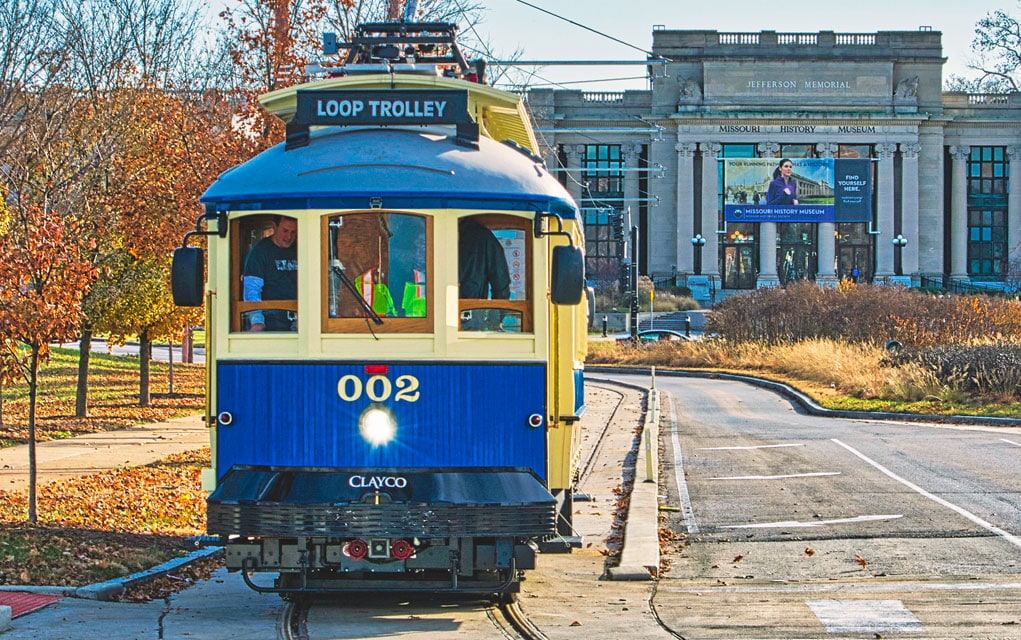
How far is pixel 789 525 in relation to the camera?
1526 centimetres

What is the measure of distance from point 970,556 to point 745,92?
82.1 m

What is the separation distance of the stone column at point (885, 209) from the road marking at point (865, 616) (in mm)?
85086

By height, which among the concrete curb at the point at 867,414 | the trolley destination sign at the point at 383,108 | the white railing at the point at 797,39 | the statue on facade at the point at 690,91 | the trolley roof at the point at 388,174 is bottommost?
the concrete curb at the point at 867,414

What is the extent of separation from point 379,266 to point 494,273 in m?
0.78

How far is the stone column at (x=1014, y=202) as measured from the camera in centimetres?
9644

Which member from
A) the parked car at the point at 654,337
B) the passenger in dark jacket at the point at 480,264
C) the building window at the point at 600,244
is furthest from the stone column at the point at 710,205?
the passenger in dark jacket at the point at 480,264

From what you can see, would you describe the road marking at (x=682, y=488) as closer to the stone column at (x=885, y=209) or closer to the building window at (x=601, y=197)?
the building window at (x=601, y=197)

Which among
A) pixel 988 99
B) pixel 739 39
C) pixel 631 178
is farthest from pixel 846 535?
pixel 988 99

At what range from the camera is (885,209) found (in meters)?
93.6

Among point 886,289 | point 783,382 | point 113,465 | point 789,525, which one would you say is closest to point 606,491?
point 789,525

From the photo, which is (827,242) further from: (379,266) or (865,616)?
(379,266)

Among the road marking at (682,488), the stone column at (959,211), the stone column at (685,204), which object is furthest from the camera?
the stone column at (959,211)

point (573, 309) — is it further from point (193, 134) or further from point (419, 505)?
point (193, 134)

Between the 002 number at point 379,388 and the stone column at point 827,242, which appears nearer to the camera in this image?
the 002 number at point 379,388
